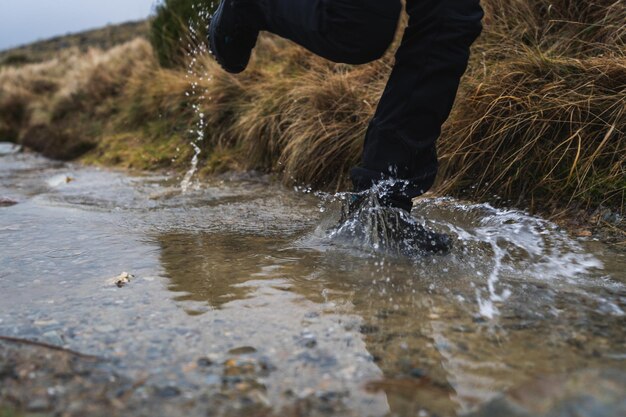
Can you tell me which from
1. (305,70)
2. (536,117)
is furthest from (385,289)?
(305,70)

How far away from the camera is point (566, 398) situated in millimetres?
1089

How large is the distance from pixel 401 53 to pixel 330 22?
0.36 m

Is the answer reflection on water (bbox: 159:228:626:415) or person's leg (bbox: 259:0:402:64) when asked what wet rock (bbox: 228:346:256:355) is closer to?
reflection on water (bbox: 159:228:626:415)

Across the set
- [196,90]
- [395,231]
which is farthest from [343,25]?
[196,90]

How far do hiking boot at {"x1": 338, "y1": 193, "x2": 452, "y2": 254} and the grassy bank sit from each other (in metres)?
0.82

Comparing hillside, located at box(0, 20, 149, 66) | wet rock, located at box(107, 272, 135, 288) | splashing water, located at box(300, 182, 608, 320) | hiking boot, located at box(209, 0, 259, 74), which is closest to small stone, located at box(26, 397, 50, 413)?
wet rock, located at box(107, 272, 135, 288)

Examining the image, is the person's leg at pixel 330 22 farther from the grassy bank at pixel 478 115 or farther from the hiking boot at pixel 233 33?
the grassy bank at pixel 478 115

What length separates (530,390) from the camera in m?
1.13

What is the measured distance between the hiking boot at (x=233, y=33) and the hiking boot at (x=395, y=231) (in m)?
0.68

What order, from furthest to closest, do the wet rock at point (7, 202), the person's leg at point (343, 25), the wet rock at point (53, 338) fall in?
the wet rock at point (7, 202)
the person's leg at point (343, 25)
the wet rock at point (53, 338)

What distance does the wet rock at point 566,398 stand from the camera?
3.45ft

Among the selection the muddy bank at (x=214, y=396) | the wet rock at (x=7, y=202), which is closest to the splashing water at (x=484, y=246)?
the muddy bank at (x=214, y=396)

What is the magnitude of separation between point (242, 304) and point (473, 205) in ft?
5.18

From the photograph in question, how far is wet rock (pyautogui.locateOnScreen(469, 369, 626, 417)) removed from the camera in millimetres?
1052
